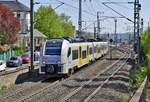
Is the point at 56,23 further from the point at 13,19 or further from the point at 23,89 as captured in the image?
the point at 23,89

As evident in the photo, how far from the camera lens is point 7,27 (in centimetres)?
3900

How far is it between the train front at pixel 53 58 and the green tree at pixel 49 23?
119ft

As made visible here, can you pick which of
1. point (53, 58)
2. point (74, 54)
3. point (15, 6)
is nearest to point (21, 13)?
point (15, 6)

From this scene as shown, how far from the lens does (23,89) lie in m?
16.9

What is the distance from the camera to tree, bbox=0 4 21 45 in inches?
1515

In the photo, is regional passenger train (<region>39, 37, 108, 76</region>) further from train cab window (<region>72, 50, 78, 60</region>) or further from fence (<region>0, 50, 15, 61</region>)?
fence (<region>0, 50, 15, 61</region>)

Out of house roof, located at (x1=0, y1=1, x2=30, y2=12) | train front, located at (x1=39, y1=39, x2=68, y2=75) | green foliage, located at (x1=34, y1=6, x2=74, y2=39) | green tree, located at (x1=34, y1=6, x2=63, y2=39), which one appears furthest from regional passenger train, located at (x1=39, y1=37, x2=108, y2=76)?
house roof, located at (x1=0, y1=1, x2=30, y2=12)

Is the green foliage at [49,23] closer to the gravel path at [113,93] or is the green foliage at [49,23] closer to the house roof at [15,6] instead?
the house roof at [15,6]

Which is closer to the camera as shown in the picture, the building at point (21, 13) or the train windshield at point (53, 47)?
the train windshield at point (53, 47)

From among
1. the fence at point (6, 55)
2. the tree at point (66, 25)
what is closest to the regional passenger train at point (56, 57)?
the fence at point (6, 55)

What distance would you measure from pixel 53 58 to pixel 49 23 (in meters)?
39.0

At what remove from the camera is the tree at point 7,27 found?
38.5 m

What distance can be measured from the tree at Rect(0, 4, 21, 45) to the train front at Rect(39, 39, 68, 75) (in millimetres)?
19123

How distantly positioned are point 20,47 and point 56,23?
13.1 m
